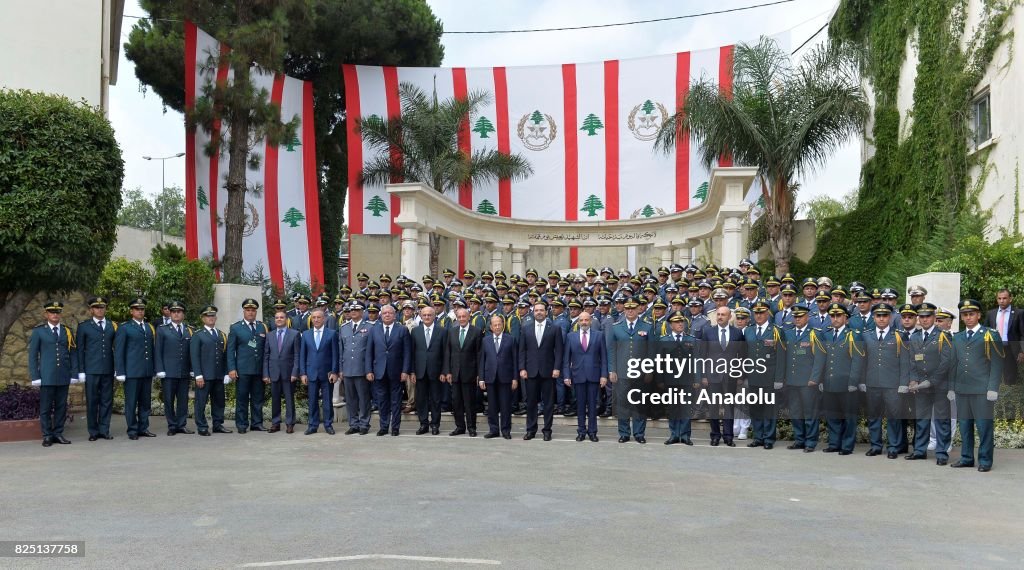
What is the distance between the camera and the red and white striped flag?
75.6ft

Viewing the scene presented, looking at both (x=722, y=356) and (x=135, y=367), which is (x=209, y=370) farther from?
(x=722, y=356)

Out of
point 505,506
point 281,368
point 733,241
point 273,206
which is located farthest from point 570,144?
point 505,506

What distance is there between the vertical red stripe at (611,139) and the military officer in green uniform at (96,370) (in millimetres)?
15429

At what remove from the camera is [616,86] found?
77.4 feet

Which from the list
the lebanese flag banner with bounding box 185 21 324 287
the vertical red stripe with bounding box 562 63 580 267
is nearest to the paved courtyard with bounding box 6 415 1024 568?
the lebanese flag banner with bounding box 185 21 324 287

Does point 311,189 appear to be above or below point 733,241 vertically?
above

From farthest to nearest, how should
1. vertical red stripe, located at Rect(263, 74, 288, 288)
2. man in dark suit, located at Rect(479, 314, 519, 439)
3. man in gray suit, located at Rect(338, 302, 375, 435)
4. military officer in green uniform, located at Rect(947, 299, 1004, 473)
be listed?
vertical red stripe, located at Rect(263, 74, 288, 288), man in gray suit, located at Rect(338, 302, 375, 435), man in dark suit, located at Rect(479, 314, 519, 439), military officer in green uniform, located at Rect(947, 299, 1004, 473)

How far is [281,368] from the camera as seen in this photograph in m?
10.6

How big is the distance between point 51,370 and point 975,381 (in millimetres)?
10174

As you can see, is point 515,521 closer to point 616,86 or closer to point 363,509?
point 363,509

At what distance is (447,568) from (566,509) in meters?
1.62

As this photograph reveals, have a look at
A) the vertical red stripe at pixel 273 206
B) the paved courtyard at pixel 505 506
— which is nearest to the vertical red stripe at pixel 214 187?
the vertical red stripe at pixel 273 206

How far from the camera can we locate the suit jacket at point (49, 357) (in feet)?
31.7

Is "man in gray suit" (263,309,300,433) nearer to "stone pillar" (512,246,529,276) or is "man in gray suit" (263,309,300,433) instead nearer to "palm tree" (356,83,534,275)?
"palm tree" (356,83,534,275)
